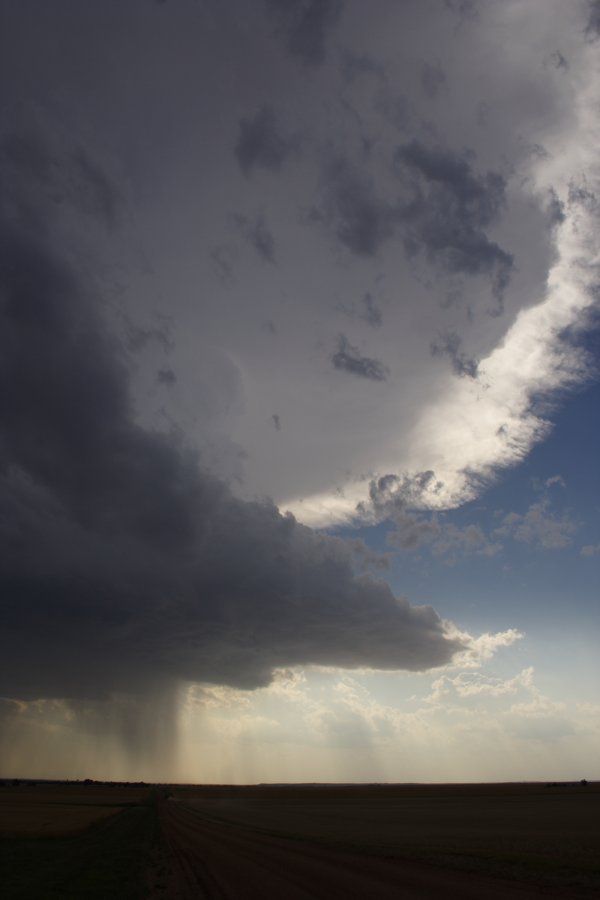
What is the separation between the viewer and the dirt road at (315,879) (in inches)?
863

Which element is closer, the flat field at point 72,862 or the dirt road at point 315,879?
the dirt road at point 315,879

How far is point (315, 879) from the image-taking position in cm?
2581

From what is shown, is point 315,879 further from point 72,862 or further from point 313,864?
point 72,862

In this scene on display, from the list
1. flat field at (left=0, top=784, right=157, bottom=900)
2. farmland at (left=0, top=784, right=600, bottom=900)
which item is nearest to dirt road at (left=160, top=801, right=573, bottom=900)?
farmland at (left=0, top=784, right=600, bottom=900)

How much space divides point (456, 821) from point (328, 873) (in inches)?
1810

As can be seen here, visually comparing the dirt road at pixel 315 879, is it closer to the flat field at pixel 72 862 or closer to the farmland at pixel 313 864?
the farmland at pixel 313 864

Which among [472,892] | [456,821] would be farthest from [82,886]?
[456,821]

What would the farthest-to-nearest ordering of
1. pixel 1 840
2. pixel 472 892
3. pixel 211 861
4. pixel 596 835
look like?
pixel 1 840, pixel 596 835, pixel 211 861, pixel 472 892

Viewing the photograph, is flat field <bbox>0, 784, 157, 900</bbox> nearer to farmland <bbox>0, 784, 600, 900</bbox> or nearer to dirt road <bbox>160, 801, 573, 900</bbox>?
farmland <bbox>0, 784, 600, 900</bbox>

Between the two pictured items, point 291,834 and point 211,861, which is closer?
point 211,861

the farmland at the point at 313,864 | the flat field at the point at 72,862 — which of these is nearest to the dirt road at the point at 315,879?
the farmland at the point at 313,864

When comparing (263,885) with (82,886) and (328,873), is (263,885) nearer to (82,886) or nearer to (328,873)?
(328,873)

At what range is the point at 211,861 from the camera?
1326 inches

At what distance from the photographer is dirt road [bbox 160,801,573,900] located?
21922mm
